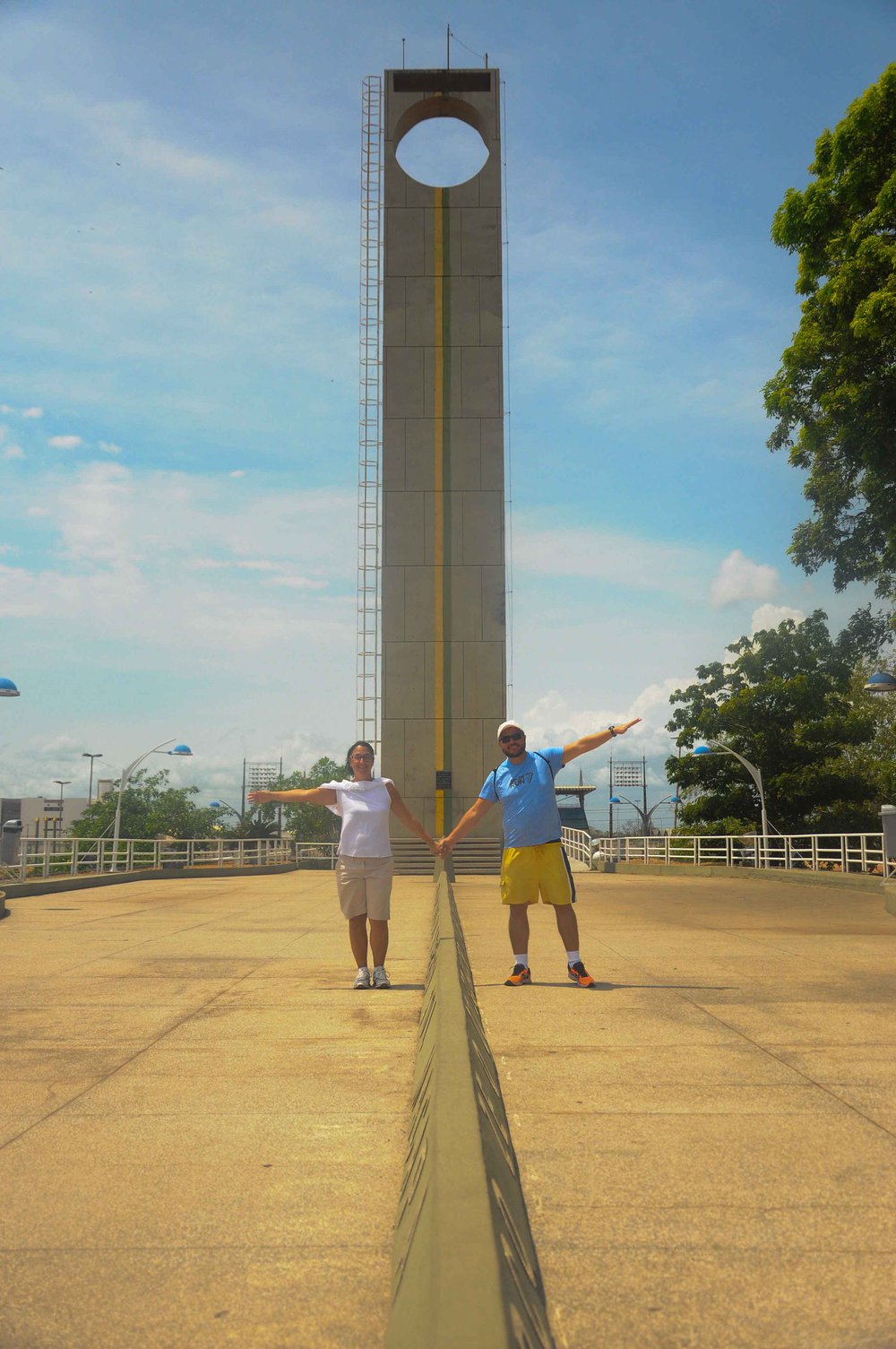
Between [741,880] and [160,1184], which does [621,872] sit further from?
[160,1184]

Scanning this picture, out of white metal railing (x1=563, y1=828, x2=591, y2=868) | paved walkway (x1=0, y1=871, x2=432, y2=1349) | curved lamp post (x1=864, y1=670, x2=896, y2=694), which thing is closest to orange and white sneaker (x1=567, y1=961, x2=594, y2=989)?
paved walkway (x1=0, y1=871, x2=432, y2=1349)

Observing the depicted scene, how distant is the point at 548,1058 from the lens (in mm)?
5406

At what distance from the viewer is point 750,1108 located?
14.7 feet

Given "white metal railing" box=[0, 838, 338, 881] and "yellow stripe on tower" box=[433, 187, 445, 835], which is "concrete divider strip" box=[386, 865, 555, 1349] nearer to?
"white metal railing" box=[0, 838, 338, 881]

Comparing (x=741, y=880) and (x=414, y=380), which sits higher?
(x=414, y=380)

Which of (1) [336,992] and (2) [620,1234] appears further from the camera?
(1) [336,992]

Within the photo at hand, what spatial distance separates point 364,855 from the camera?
799 cm

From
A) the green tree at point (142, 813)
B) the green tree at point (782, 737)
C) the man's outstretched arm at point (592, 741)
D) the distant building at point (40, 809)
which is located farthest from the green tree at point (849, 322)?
the distant building at point (40, 809)

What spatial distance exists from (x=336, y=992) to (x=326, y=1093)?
2.99 metres

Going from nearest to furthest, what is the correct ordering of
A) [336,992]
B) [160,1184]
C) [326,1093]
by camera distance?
[160,1184], [326,1093], [336,992]

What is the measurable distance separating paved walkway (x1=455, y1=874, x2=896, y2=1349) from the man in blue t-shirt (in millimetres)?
386

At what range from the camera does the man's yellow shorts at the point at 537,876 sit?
7848 mm

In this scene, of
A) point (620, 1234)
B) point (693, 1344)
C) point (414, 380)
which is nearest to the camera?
point (693, 1344)

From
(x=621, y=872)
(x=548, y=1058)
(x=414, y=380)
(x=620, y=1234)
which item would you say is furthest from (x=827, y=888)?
(x=414, y=380)
